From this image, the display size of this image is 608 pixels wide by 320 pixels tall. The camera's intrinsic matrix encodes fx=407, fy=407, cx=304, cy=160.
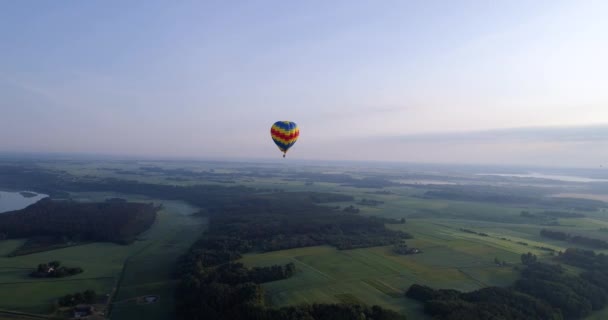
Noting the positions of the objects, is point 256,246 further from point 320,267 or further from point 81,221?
point 81,221

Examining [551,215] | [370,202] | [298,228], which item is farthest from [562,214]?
[298,228]

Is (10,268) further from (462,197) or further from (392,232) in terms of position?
(462,197)

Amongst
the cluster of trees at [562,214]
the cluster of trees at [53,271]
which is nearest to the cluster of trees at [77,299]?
the cluster of trees at [53,271]

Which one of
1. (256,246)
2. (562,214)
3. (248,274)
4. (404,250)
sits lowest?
(256,246)

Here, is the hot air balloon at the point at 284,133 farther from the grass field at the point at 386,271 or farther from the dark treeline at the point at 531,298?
the dark treeline at the point at 531,298

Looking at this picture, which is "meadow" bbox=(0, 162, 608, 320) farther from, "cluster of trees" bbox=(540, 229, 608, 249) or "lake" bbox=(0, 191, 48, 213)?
"lake" bbox=(0, 191, 48, 213)

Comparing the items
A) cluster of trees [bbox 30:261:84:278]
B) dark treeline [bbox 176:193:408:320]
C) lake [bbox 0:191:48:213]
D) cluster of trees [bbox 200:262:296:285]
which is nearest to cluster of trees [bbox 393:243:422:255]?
dark treeline [bbox 176:193:408:320]
